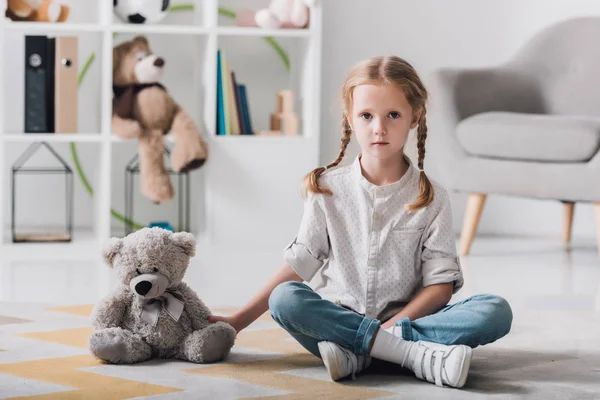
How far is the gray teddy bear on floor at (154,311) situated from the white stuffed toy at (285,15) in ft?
4.99

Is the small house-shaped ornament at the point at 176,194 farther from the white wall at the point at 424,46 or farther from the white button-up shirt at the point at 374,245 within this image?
the white button-up shirt at the point at 374,245

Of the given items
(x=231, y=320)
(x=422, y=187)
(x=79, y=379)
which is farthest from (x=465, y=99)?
(x=79, y=379)

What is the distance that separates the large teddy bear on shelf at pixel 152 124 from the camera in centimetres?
278

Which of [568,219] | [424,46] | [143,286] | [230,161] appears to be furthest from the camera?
[424,46]

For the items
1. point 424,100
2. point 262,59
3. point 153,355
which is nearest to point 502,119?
point 262,59

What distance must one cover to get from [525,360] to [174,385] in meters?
0.54

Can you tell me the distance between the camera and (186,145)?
Result: 277cm

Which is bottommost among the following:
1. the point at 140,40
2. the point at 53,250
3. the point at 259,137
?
the point at 53,250

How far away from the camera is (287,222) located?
2.90 metres

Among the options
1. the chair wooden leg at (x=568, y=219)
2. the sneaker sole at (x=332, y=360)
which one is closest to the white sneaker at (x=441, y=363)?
the sneaker sole at (x=332, y=360)

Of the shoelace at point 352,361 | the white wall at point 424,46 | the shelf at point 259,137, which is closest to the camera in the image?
the shoelace at point 352,361

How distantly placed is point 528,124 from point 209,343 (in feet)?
4.79

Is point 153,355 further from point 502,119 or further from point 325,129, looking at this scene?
point 325,129

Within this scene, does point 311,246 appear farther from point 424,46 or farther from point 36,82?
point 424,46
